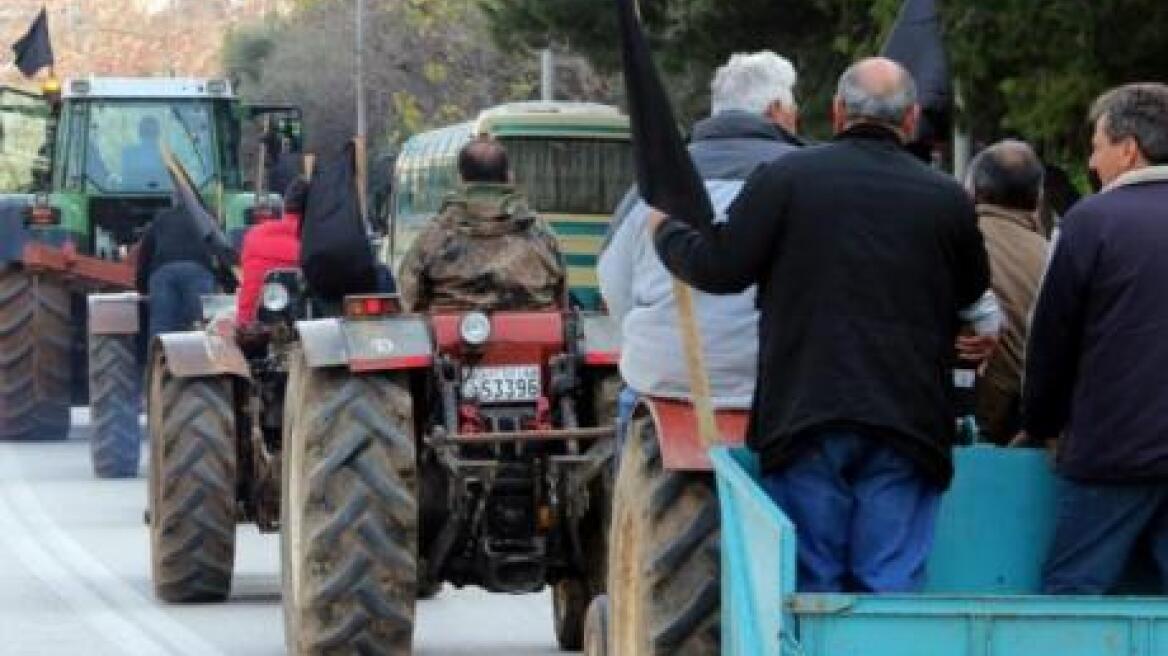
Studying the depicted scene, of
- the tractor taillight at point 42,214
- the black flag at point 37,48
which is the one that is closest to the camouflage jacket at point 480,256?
the tractor taillight at point 42,214

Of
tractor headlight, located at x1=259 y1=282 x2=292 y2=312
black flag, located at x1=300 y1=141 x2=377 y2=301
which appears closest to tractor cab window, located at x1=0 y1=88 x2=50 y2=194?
tractor headlight, located at x1=259 y1=282 x2=292 y2=312

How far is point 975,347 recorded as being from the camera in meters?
10.1

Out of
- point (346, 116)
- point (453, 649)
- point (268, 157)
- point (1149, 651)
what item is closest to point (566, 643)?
point (453, 649)

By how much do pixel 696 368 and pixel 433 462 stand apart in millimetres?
4699

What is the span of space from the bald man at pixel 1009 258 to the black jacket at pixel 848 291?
191cm

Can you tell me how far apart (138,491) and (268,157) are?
6242mm

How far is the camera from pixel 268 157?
31156 mm

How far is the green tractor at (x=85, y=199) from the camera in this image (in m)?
30.5

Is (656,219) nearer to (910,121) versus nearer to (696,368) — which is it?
(696,368)

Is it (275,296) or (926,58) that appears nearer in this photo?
(926,58)

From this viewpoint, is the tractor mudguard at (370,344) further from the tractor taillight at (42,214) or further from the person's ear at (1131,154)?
the tractor taillight at (42,214)

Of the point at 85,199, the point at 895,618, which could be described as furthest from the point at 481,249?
the point at 85,199

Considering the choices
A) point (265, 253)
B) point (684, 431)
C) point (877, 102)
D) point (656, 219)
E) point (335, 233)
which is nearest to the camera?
point (877, 102)

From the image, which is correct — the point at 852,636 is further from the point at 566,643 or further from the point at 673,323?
the point at 566,643
